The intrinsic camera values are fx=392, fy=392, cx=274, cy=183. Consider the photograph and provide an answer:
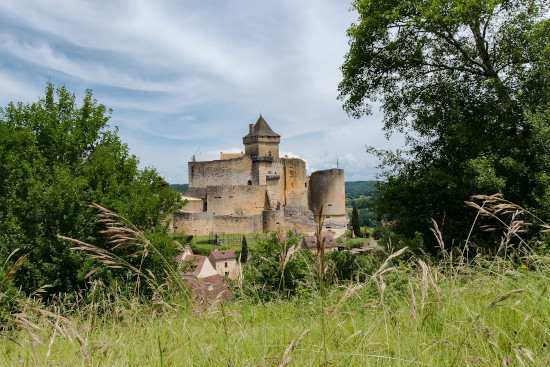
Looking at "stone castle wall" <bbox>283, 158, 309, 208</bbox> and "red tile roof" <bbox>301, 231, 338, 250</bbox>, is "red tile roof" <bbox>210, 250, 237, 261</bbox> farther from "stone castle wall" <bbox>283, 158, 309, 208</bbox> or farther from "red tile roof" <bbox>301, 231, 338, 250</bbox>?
"stone castle wall" <bbox>283, 158, 309, 208</bbox>

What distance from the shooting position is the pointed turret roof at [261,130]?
4315 centimetres

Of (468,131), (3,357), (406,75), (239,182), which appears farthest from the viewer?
(239,182)

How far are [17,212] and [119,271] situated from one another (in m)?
3.05


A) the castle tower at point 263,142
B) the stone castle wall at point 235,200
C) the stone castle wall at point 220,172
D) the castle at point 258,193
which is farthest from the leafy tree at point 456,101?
the castle tower at point 263,142

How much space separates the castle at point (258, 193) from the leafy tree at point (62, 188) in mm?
23490

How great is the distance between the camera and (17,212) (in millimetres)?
9453

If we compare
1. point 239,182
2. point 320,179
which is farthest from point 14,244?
point 320,179

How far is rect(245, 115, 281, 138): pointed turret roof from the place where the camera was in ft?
142

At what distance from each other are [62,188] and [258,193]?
29099 millimetres

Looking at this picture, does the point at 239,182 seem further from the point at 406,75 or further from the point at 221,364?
the point at 221,364

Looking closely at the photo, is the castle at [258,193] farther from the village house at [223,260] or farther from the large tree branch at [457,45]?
the large tree branch at [457,45]

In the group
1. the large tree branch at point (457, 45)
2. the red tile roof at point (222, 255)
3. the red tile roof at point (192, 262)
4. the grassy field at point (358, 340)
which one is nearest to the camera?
the grassy field at point (358, 340)

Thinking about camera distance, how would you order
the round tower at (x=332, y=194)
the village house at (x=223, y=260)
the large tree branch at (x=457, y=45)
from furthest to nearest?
the round tower at (x=332, y=194), the village house at (x=223, y=260), the large tree branch at (x=457, y=45)

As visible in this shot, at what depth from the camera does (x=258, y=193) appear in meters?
38.2
